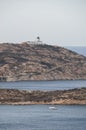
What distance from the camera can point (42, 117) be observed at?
515 ft

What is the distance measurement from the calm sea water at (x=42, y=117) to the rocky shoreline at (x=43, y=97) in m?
5.06

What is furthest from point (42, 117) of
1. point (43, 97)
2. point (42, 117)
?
point (43, 97)

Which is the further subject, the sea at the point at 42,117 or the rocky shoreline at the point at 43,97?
the rocky shoreline at the point at 43,97

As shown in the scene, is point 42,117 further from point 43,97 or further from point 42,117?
point 43,97

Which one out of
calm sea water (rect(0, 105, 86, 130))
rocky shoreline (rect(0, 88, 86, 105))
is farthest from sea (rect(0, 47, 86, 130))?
rocky shoreline (rect(0, 88, 86, 105))

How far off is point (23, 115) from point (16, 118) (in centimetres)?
535

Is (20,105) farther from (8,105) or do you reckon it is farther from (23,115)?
(23,115)

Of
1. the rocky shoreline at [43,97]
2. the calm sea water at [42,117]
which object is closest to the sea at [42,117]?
the calm sea water at [42,117]

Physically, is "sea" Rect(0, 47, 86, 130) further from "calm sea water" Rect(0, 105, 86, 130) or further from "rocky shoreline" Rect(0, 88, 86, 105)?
"rocky shoreline" Rect(0, 88, 86, 105)

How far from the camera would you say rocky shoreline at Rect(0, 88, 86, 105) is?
7101 inches

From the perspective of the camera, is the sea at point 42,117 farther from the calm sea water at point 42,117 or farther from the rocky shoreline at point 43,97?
the rocky shoreline at point 43,97

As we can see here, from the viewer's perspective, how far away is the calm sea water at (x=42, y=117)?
14375cm

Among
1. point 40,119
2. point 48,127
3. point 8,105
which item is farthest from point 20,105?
point 48,127

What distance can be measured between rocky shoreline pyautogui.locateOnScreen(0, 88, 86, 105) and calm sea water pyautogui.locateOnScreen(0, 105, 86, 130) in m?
5.06
